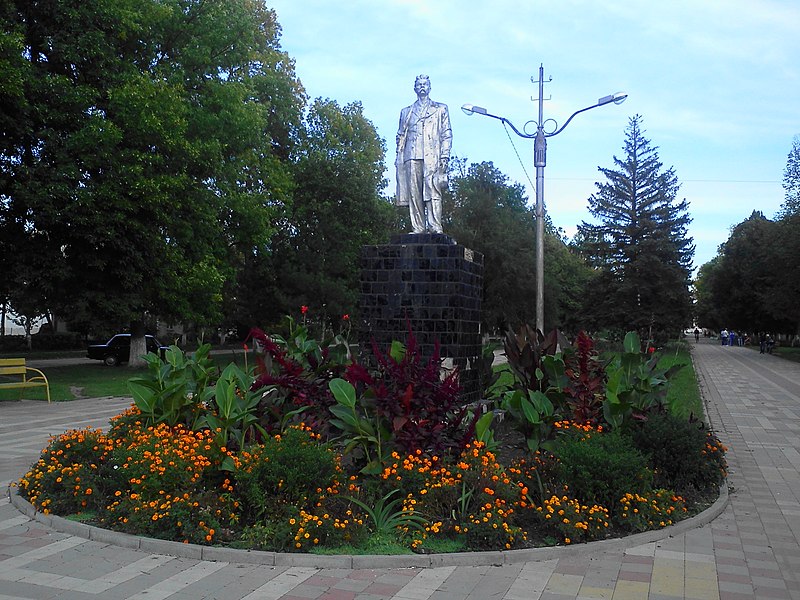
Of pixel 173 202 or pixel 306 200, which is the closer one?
pixel 173 202

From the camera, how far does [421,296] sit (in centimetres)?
1015

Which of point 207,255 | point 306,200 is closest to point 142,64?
point 207,255

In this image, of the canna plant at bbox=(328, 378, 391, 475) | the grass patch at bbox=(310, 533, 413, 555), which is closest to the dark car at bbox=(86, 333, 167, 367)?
the canna plant at bbox=(328, 378, 391, 475)

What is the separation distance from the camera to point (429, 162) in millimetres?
11008

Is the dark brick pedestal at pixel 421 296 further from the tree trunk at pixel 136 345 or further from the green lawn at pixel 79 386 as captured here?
the tree trunk at pixel 136 345

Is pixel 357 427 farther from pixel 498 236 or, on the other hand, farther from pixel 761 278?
pixel 761 278

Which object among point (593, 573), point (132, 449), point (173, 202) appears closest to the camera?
point (593, 573)

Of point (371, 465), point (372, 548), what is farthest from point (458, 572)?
point (371, 465)

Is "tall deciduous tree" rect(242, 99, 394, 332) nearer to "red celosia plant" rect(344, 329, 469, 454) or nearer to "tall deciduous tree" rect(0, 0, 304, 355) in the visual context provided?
"tall deciduous tree" rect(0, 0, 304, 355)

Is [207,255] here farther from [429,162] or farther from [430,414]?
[430,414]

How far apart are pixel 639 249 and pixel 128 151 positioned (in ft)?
119

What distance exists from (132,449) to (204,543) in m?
1.35

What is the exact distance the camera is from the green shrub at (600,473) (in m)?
6.01

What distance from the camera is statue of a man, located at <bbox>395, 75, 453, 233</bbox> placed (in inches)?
433
